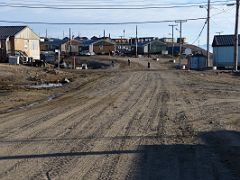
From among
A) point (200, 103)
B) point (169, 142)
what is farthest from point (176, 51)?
point (169, 142)

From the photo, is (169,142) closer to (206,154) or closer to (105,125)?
(206,154)

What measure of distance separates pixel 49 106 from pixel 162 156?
10980 mm

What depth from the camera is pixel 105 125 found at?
580 inches

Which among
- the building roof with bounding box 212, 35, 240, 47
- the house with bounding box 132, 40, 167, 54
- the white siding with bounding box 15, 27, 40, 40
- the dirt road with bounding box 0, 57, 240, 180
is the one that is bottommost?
→ the dirt road with bounding box 0, 57, 240, 180

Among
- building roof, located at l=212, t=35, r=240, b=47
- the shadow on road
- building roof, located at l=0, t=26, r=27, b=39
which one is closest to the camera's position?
the shadow on road

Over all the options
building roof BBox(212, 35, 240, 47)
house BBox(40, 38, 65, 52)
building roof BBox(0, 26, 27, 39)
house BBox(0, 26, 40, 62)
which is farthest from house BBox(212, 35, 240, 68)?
house BBox(40, 38, 65, 52)

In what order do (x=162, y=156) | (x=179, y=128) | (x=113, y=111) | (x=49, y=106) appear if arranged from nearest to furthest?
(x=162, y=156) < (x=179, y=128) < (x=113, y=111) < (x=49, y=106)

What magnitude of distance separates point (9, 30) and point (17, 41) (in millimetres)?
2314

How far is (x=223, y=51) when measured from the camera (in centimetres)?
6712

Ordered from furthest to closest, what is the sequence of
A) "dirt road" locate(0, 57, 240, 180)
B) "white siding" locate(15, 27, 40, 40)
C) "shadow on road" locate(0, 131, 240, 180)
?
"white siding" locate(15, 27, 40, 40)
"dirt road" locate(0, 57, 240, 180)
"shadow on road" locate(0, 131, 240, 180)

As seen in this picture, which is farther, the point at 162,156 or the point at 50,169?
the point at 162,156

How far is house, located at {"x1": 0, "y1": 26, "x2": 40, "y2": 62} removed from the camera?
69.3m

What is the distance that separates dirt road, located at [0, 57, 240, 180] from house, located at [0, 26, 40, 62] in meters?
49.1

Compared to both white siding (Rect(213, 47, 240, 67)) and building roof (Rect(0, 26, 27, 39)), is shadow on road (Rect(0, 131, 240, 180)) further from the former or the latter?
building roof (Rect(0, 26, 27, 39))
